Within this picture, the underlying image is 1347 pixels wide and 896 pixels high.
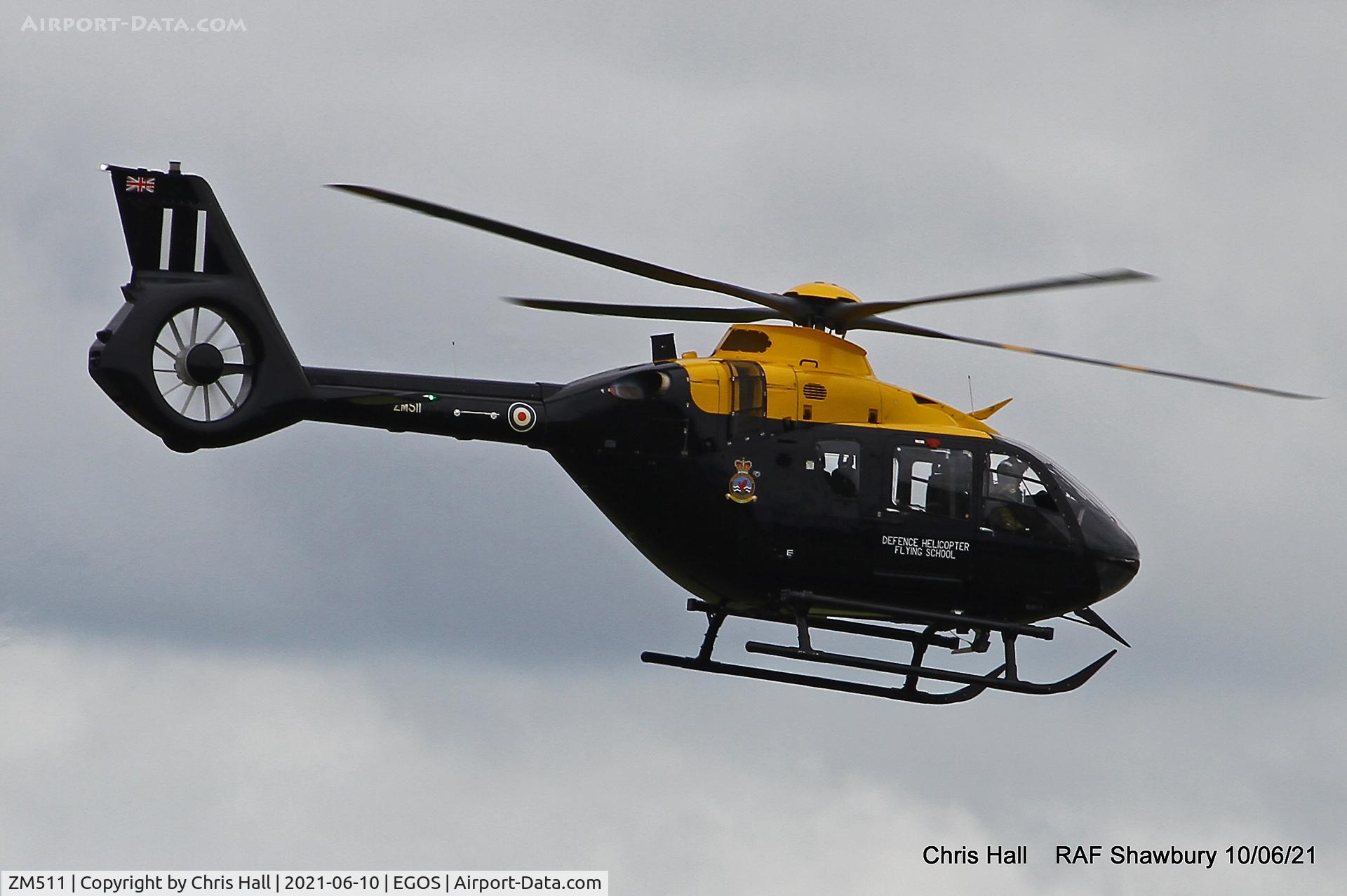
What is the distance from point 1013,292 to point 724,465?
445 centimetres

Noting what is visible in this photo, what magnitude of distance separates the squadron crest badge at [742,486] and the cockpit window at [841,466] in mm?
898

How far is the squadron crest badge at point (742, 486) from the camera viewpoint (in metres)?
25.5

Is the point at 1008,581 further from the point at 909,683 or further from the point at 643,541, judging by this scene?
the point at 643,541

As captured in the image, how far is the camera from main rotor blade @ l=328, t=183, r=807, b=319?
20938 millimetres

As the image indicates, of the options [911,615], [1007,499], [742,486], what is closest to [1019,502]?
[1007,499]

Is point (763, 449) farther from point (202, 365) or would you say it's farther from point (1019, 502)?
point (202, 365)

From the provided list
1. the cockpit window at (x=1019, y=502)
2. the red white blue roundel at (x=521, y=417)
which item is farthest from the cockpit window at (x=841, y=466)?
the red white blue roundel at (x=521, y=417)

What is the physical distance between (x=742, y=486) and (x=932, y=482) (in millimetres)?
2515

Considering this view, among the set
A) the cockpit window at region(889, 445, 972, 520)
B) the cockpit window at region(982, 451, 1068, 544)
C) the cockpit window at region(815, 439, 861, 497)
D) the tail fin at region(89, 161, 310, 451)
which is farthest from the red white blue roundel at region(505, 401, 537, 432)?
the cockpit window at region(982, 451, 1068, 544)

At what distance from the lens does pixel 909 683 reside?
2633 centimetres

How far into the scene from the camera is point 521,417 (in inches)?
990

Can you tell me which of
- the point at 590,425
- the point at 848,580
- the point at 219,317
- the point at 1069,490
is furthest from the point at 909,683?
the point at 219,317

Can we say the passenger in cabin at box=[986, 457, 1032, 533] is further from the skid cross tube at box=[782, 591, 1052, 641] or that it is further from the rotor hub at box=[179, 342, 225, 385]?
the rotor hub at box=[179, 342, 225, 385]

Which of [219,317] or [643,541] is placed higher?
[219,317]
